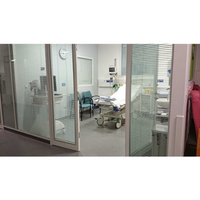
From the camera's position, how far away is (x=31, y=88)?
3.46m

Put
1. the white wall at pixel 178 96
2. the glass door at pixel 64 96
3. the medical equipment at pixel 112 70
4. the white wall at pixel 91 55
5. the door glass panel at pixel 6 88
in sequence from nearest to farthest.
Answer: the white wall at pixel 178 96 < the glass door at pixel 64 96 < the door glass panel at pixel 6 88 < the white wall at pixel 91 55 < the medical equipment at pixel 112 70

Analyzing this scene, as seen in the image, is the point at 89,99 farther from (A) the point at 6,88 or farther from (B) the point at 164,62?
(B) the point at 164,62

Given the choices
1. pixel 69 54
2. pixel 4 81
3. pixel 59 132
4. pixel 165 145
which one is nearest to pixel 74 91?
pixel 69 54

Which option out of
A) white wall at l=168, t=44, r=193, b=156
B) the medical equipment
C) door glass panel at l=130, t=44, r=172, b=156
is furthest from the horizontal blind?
the medical equipment

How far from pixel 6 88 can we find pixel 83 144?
2431 mm

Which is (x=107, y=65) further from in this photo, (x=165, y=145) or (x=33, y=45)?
(x=165, y=145)

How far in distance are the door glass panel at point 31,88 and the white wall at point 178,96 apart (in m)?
2.37

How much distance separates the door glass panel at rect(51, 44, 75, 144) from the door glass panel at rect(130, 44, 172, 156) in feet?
4.15

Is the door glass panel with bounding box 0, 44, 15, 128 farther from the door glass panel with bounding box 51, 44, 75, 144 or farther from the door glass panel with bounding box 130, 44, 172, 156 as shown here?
the door glass panel with bounding box 130, 44, 172, 156

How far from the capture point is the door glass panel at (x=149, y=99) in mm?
1898

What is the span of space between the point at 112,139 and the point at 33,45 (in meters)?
2.57

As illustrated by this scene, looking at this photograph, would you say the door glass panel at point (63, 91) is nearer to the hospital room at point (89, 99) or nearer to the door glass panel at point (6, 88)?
the hospital room at point (89, 99)

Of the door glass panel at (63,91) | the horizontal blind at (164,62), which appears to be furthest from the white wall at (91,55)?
the horizontal blind at (164,62)

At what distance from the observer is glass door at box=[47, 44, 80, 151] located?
9.32ft
